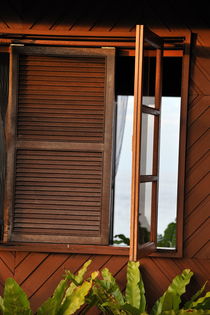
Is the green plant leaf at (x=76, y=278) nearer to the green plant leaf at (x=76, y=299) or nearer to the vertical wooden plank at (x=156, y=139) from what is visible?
the green plant leaf at (x=76, y=299)

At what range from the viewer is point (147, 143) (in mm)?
5527

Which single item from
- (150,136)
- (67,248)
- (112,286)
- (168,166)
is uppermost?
(150,136)

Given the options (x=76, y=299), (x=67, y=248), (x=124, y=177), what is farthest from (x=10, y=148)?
(x=124, y=177)

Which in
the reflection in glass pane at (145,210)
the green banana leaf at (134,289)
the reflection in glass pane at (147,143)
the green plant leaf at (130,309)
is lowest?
the green plant leaf at (130,309)

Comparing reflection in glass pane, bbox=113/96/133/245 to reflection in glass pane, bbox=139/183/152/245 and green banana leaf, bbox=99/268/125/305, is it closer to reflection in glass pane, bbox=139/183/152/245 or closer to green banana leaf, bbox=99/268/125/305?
reflection in glass pane, bbox=139/183/152/245

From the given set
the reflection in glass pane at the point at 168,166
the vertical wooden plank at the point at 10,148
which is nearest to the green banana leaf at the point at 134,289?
the vertical wooden plank at the point at 10,148

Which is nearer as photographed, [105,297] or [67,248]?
[105,297]

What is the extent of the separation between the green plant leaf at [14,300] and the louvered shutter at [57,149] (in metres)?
0.53

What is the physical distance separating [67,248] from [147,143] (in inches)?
36.7

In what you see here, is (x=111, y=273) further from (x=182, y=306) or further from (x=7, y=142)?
(x=7, y=142)

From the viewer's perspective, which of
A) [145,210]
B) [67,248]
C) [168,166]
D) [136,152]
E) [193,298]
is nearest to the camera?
[136,152]

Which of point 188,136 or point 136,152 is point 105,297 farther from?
point 188,136

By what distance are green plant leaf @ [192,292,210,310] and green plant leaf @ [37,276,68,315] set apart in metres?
0.86

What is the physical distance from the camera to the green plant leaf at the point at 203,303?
529cm
